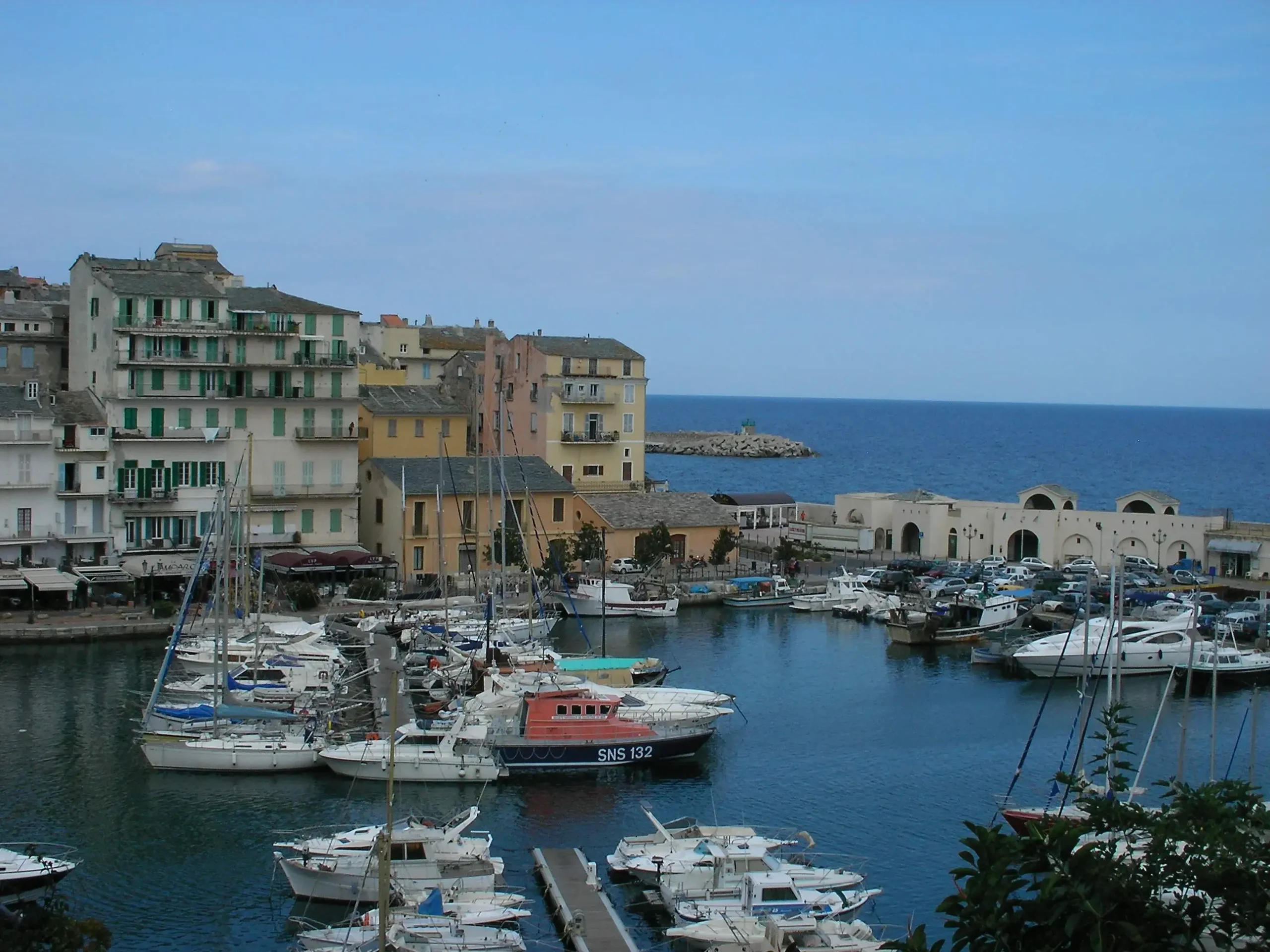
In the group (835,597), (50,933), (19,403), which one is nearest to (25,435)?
(19,403)

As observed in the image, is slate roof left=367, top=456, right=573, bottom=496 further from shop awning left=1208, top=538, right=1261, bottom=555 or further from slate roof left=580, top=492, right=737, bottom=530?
shop awning left=1208, top=538, right=1261, bottom=555

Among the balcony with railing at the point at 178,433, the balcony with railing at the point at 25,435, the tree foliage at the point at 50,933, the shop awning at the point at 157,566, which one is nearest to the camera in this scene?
the tree foliage at the point at 50,933

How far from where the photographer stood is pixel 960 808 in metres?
31.0

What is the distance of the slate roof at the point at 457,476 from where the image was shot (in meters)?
56.7

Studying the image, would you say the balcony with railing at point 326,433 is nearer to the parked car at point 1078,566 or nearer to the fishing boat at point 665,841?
the parked car at point 1078,566

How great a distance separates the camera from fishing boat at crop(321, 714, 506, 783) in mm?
31891

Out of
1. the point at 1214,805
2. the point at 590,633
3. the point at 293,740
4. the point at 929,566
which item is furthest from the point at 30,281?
the point at 1214,805

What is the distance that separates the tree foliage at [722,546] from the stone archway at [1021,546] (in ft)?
39.8

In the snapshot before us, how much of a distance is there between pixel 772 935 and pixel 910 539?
48.5 m

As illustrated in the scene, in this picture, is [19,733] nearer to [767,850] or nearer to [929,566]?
[767,850]

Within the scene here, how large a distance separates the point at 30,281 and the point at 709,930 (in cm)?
6555

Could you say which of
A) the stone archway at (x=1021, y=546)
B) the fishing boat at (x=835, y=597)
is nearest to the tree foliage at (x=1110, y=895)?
the fishing boat at (x=835, y=597)

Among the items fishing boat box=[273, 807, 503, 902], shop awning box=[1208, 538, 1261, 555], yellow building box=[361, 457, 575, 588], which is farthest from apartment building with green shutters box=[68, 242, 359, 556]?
shop awning box=[1208, 538, 1261, 555]

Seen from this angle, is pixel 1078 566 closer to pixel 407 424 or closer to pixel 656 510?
pixel 656 510
